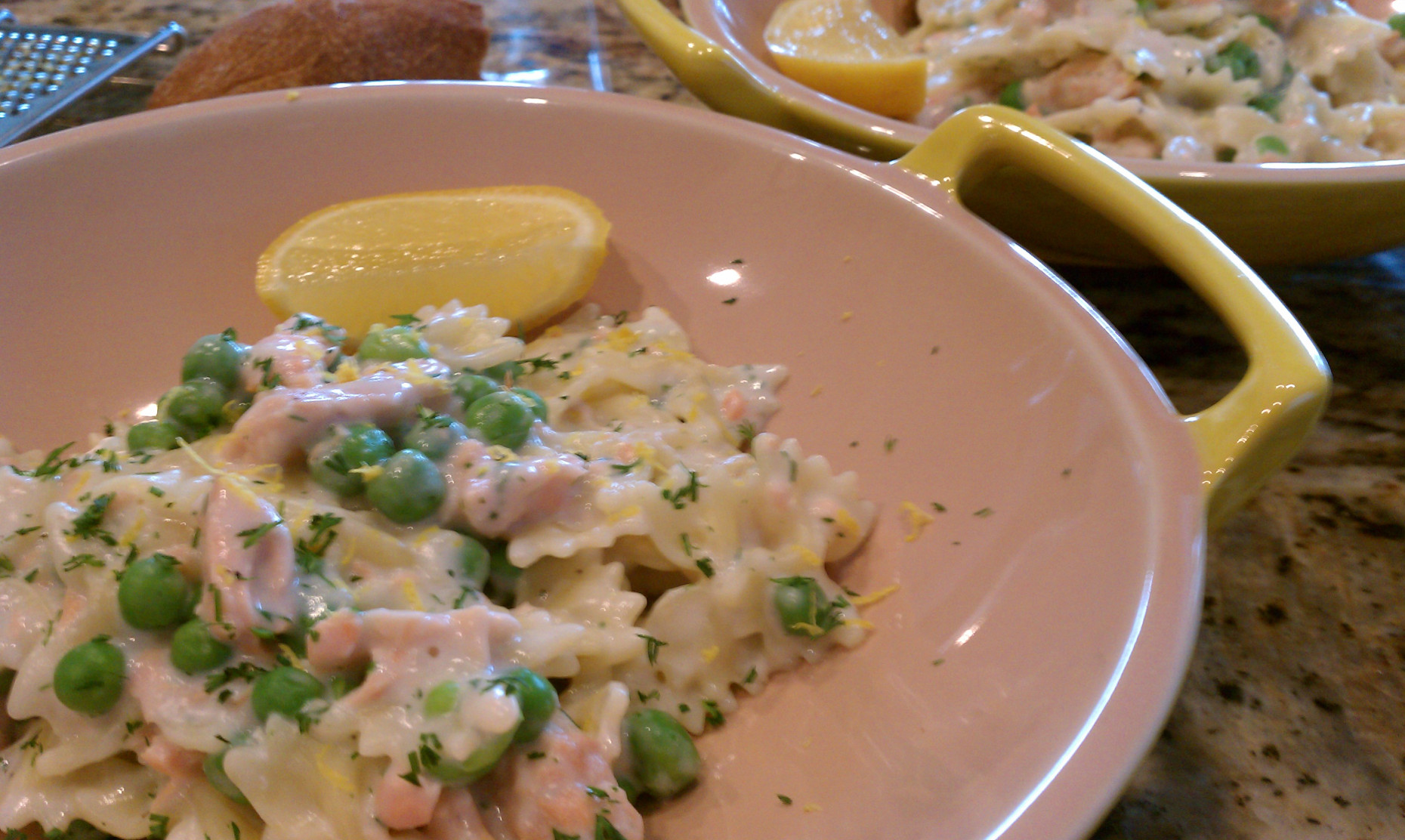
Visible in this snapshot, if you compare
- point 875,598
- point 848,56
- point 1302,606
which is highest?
point 848,56

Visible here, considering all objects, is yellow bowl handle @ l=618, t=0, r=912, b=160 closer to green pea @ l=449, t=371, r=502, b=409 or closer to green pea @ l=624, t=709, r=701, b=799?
green pea @ l=449, t=371, r=502, b=409

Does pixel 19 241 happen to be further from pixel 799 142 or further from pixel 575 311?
pixel 799 142

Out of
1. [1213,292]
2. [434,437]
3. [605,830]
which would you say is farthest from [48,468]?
[1213,292]

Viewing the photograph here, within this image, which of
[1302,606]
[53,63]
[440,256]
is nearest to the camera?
[1302,606]

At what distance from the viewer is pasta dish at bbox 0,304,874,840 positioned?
121 cm

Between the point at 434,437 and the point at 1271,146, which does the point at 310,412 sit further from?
the point at 1271,146

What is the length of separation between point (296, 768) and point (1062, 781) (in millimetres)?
951

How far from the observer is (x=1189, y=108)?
8.95 ft

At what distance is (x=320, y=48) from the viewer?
2.58 metres

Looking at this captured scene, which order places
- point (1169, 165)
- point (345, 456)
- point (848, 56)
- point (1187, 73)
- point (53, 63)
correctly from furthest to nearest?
point (53, 63) < point (1187, 73) < point (848, 56) < point (1169, 165) < point (345, 456)

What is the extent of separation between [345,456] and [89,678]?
0.44 metres

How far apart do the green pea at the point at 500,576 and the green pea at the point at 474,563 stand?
1.2 inches

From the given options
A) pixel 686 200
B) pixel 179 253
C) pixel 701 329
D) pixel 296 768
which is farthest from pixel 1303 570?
pixel 179 253

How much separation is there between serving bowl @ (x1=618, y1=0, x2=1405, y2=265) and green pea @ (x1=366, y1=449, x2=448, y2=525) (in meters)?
1.28
